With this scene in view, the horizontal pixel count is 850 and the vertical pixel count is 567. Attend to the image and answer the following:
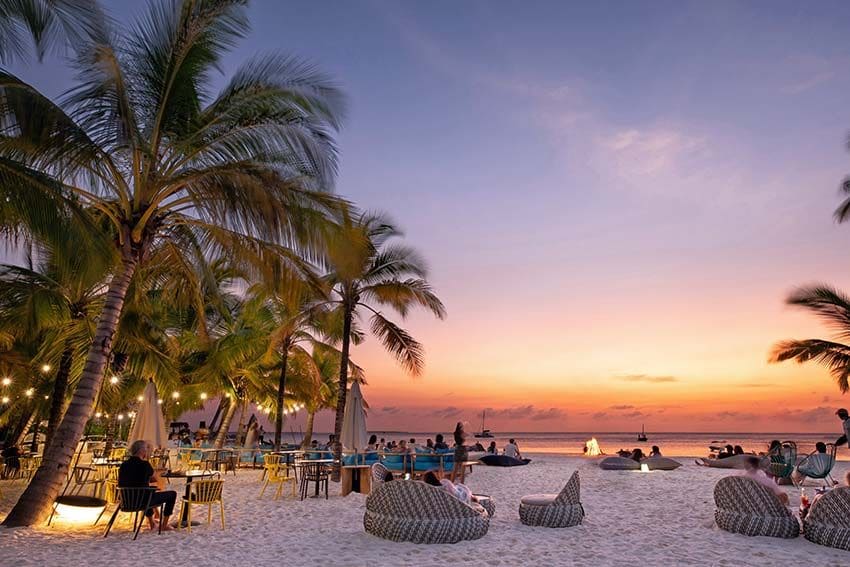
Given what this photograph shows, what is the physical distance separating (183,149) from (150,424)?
5895 millimetres

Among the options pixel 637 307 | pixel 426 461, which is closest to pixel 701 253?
pixel 637 307

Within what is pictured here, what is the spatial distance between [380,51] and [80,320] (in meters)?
9.21

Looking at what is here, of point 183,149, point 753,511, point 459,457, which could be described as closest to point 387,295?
point 459,457

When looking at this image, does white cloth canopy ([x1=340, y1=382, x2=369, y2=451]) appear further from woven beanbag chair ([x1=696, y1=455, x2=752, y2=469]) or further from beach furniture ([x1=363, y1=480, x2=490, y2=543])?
woven beanbag chair ([x1=696, y1=455, x2=752, y2=469])

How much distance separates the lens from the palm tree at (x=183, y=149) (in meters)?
8.23

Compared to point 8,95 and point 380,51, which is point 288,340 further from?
point 8,95

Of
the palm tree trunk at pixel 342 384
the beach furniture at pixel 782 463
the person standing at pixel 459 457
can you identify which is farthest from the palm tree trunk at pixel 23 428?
the beach furniture at pixel 782 463

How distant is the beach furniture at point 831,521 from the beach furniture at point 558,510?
2.81m

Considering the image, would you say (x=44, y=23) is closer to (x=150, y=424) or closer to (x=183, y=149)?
(x=183, y=149)

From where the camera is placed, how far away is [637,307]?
75.6ft

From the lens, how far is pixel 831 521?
683 cm

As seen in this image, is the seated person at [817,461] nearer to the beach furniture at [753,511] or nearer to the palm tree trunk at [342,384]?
the beach furniture at [753,511]

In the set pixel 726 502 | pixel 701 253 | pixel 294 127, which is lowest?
pixel 726 502

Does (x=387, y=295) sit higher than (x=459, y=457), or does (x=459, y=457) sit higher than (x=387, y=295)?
(x=387, y=295)
